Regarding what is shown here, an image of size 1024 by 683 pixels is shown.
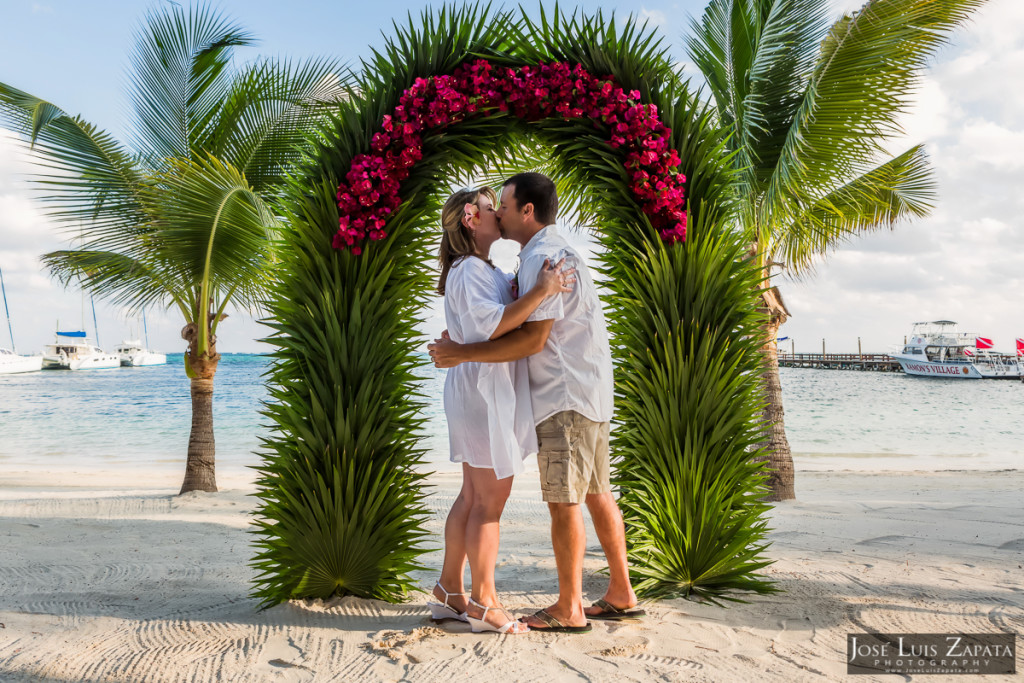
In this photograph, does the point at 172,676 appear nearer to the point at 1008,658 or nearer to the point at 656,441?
the point at 656,441

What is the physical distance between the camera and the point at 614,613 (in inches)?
143

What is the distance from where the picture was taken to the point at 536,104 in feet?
13.4

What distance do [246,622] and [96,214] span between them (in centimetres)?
717

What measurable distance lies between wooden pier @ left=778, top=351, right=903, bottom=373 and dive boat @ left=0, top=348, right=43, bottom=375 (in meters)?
61.1

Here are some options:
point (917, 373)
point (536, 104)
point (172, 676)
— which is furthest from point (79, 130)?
point (917, 373)

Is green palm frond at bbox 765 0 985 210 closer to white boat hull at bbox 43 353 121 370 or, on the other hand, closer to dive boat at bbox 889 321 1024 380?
dive boat at bbox 889 321 1024 380

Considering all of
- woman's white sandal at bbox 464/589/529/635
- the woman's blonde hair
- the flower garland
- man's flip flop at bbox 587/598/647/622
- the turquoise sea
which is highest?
the flower garland

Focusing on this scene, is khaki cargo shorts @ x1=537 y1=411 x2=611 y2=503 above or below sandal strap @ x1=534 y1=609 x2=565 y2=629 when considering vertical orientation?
above

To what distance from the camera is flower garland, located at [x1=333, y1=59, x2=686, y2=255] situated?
3955mm

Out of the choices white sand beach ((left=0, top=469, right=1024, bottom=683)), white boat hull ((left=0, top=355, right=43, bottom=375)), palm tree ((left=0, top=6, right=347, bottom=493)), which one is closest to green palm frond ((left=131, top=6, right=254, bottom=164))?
palm tree ((left=0, top=6, right=347, bottom=493))

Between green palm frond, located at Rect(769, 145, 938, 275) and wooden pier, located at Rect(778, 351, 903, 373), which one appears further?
wooden pier, located at Rect(778, 351, 903, 373)

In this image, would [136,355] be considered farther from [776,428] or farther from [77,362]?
[776,428]

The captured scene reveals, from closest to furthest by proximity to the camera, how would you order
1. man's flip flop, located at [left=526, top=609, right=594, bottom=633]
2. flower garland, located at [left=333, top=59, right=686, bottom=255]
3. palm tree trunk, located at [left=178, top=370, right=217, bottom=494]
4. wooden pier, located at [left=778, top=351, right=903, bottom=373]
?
man's flip flop, located at [left=526, top=609, right=594, bottom=633] → flower garland, located at [left=333, top=59, right=686, bottom=255] → palm tree trunk, located at [left=178, top=370, right=217, bottom=494] → wooden pier, located at [left=778, top=351, right=903, bottom=373]

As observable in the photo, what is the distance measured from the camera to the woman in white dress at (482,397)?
3.22 m
